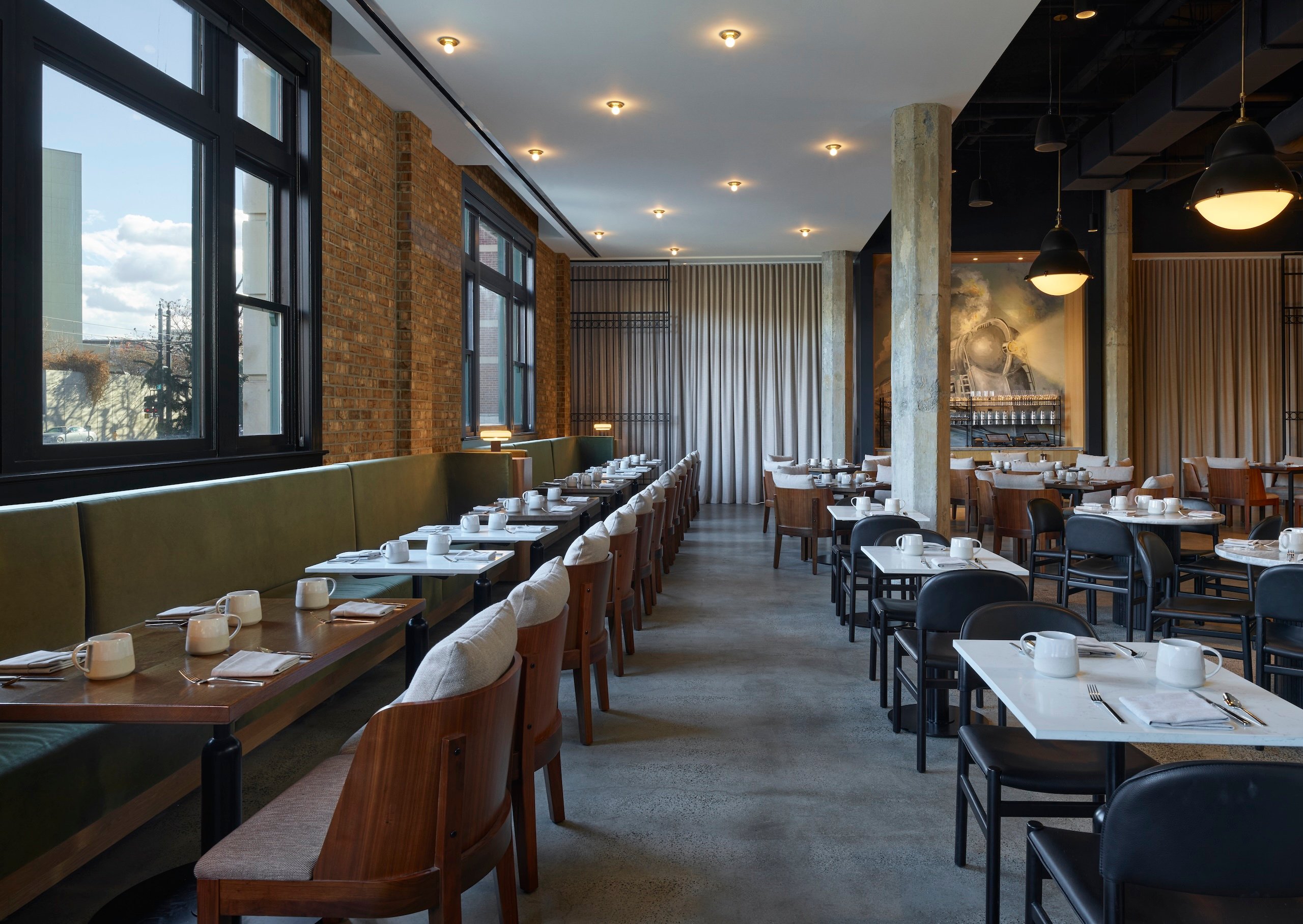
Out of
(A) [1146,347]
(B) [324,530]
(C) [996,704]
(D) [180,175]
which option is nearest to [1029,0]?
(C) [996,704]

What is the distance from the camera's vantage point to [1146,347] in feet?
42.3

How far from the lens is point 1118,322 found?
1151 cm

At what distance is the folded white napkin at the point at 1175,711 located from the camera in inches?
68.2

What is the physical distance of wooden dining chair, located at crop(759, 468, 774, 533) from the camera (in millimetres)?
9609

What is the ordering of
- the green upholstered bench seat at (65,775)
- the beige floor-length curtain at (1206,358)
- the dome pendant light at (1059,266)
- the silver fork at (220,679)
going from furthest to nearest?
1. the beige floor-length curtain at (1206,358)
2. the dome pendant light at (1059,266)
3. the green upholstered bench seat at (65,775)
4. the silver fork at (220,679)

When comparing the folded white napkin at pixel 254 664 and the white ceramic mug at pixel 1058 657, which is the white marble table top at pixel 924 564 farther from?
the folded white napkin at pixel 254 664

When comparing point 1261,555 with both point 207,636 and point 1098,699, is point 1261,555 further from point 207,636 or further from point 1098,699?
point 207,636

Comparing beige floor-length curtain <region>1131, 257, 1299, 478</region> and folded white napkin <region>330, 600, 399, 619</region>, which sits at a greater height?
beige floor-length curtain <region>1131, 257, 1299, 478</region>

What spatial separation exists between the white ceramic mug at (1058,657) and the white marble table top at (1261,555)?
2.61m

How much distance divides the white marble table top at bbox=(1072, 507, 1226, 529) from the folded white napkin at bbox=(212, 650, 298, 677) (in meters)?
4.68

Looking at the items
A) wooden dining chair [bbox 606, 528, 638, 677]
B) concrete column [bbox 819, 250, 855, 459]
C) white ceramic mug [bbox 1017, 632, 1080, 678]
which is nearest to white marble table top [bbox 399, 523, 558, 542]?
wooden dining chair [bbox 606, 528, 638, 677]

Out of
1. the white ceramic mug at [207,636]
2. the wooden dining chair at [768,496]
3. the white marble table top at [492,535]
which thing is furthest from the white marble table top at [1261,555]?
the wooden dining chair at [768,496]

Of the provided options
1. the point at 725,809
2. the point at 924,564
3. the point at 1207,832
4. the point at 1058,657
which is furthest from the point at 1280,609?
the point at 1207,832

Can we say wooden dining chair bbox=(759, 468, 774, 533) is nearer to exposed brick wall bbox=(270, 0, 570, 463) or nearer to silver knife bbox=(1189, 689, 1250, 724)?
exposed brick wall bbox=(270, 0, 570, 463)
